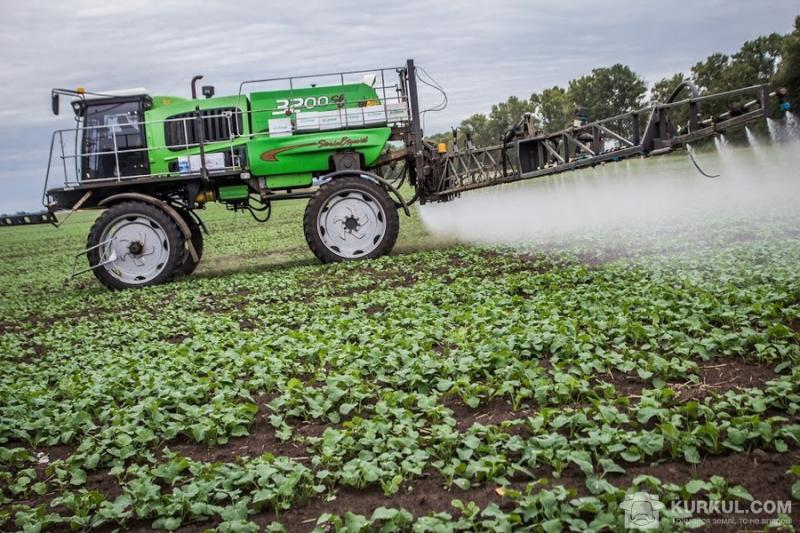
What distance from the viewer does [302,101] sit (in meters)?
14.6

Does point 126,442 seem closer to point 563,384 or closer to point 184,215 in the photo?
point 563,384

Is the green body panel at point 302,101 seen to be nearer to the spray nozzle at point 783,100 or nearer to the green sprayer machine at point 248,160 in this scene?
the green sprayer machine at point 248,160

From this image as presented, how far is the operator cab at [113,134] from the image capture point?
14.5 meters

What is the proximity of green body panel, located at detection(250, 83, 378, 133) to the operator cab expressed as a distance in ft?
8.13

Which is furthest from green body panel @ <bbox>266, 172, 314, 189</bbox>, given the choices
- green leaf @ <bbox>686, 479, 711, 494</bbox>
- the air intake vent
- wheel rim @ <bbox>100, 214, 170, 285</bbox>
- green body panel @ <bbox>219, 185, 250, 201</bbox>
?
green leaf @ <bbox>686, 479, 711, 494</bbox>

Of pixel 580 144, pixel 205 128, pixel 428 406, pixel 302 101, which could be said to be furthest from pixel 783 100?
pixel 205 128

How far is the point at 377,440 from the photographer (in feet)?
15.7

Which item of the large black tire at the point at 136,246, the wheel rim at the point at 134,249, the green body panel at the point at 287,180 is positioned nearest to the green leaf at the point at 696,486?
the green body panel at the point at 287,180

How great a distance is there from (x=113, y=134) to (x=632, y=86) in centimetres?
7804

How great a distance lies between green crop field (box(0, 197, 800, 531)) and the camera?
4086 mm

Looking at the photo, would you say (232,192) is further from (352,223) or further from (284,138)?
(352,223)

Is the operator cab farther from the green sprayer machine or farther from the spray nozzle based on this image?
the spray nozzle

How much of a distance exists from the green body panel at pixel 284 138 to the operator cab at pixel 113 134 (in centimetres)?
25

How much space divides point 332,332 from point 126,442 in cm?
324
